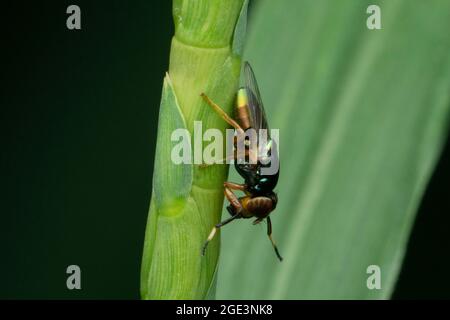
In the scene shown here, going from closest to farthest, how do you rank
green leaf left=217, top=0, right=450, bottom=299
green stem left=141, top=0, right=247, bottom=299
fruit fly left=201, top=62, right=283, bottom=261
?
1. green stem left=141, top=0, right=247, bottom=299
2. fruit fly left=201, top=62, right=283, bottom=261
3. green leaf left=217, top=0, right=450, bottom=299

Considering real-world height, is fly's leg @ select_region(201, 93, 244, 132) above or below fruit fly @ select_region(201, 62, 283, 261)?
above

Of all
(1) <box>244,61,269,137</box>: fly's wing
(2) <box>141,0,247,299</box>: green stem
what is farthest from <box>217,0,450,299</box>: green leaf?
(2) <box>141,0,247,299</box>: green stem

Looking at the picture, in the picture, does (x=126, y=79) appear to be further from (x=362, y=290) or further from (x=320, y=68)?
(x=362, y=290)

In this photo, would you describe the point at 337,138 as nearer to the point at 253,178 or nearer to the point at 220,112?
the point at 253,178

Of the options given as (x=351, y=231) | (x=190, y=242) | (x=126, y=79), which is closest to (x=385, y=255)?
(x=351, y=231)

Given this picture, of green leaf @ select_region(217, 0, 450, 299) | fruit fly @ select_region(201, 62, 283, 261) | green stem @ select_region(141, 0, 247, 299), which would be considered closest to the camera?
green stem @ select_region(141, 0, 247, 299)

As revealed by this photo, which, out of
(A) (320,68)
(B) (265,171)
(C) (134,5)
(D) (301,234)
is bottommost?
(D) (301,234)

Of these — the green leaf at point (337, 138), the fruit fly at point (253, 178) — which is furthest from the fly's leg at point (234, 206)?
the green leaf at point (337, 138)

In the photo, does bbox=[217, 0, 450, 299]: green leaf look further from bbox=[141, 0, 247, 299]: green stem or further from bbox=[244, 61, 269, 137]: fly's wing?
bbox=[141, 0, 247, 299]: green stem

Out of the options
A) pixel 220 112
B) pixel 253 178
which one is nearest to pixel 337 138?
pixel 253 178

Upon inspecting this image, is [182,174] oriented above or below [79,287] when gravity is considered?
above
